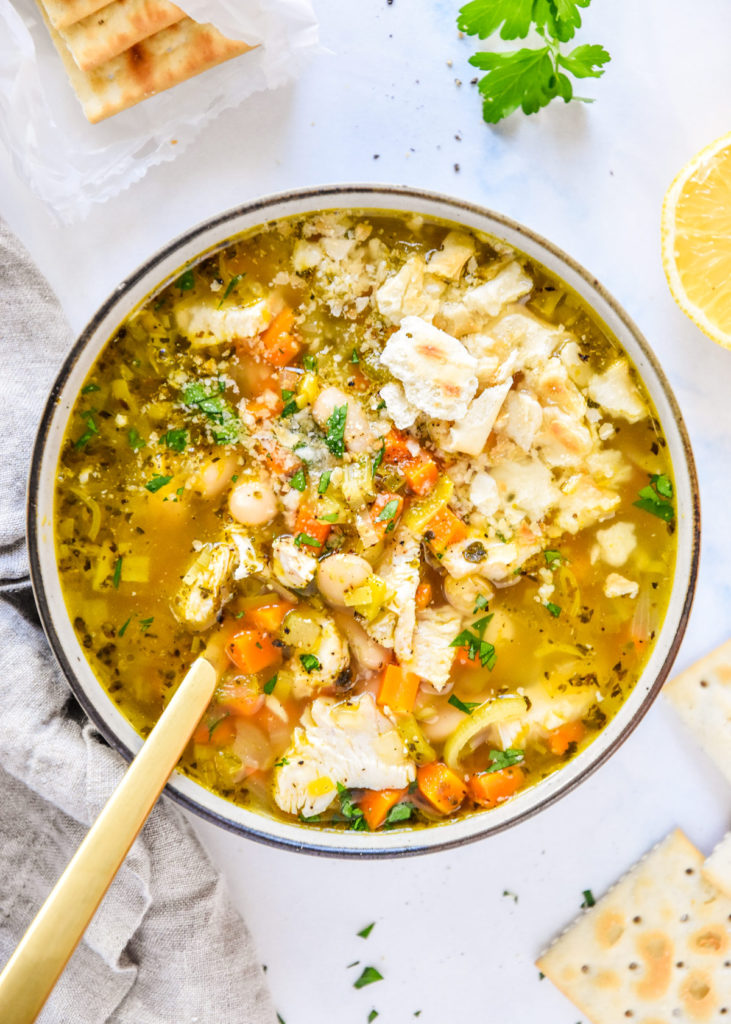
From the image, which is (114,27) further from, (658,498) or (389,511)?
(658,498)

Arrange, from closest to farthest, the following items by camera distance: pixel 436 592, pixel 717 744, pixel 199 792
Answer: pixel 199 792 < pixel 436 592 < pixel 717 744

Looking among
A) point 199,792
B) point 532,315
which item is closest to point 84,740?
point 199,792

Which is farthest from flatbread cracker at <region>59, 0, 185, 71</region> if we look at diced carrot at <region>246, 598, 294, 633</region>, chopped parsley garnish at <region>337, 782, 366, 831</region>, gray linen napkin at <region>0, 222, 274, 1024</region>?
chopped parsley garnish at <region>337, 782, 366, 831</region>

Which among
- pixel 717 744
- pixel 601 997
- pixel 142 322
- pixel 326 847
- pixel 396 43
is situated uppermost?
pixel 396 43

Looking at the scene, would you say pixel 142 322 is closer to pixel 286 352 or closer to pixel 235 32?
pixel 286 352

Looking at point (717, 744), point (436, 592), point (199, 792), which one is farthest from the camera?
point (717, 744)

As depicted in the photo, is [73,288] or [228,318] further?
[73,288]
